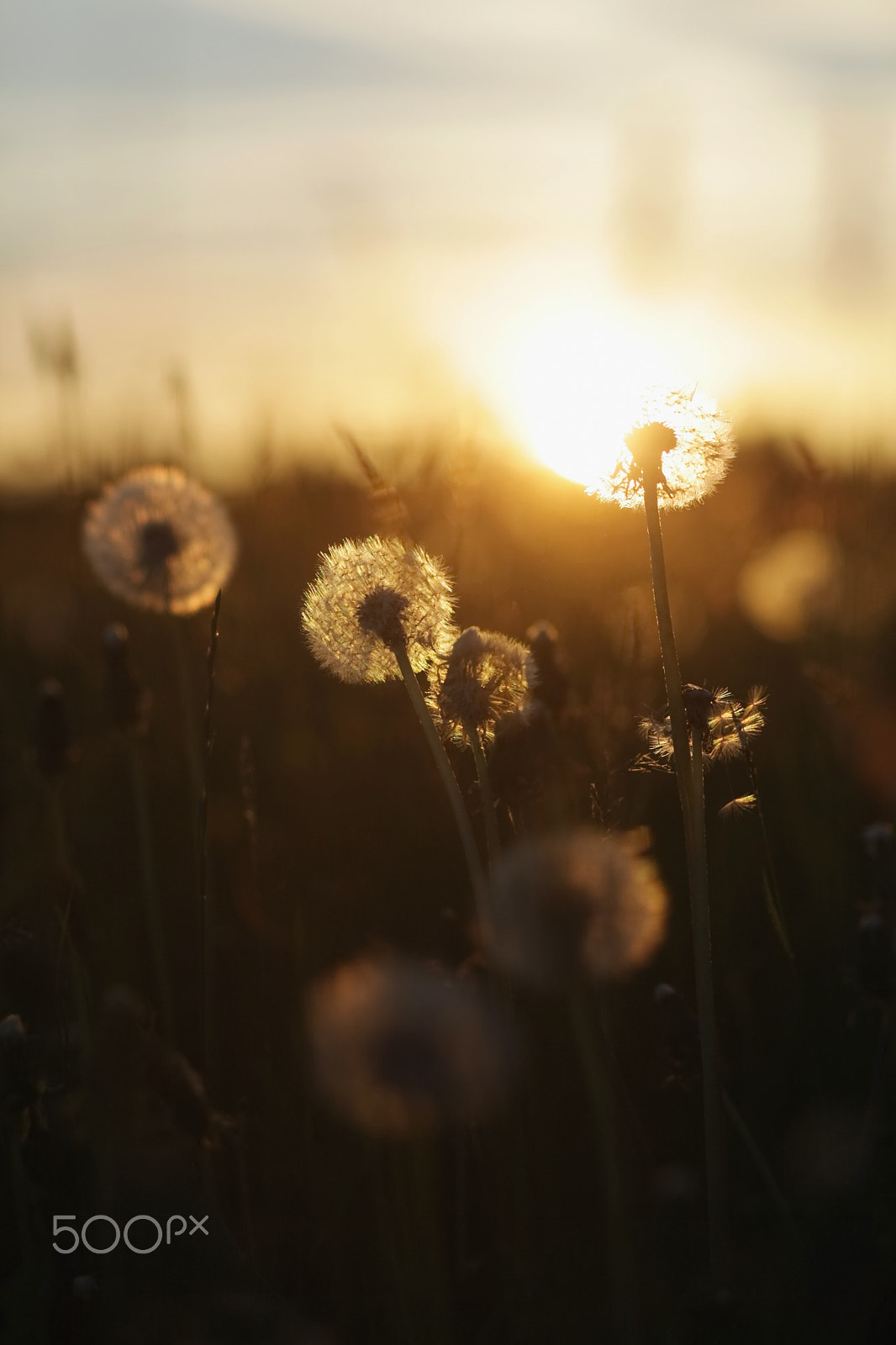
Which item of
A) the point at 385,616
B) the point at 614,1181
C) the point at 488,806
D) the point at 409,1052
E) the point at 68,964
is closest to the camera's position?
the point at 614,1181

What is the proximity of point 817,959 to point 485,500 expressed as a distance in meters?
2.94

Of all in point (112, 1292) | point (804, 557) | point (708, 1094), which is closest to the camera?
point (708, 1094)

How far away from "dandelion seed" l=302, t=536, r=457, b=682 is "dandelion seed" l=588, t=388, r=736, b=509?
36cm

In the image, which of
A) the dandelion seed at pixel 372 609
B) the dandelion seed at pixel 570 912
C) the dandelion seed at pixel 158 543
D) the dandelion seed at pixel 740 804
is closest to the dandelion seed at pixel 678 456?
the dandelion seed at pixel 372 609

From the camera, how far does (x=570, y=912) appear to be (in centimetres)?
154

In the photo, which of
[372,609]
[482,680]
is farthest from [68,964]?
[482,680]

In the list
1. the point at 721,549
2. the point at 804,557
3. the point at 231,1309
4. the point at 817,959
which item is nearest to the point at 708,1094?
the point at 231,1309

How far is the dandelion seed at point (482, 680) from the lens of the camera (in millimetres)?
1922

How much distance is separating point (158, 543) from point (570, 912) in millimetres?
1902

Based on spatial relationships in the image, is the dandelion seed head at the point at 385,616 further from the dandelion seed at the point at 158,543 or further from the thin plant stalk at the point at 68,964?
the dandelion seed at the point at 158,543

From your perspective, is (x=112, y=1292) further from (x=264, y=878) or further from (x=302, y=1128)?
(x=264, y=878)

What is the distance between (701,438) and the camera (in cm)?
195

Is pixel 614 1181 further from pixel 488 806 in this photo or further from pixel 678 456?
pixel 678 456

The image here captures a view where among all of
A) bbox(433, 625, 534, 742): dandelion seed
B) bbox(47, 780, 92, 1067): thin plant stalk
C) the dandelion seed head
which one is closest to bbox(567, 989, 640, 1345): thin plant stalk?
bbox(433, 625, 534, 742): dandelion seed
